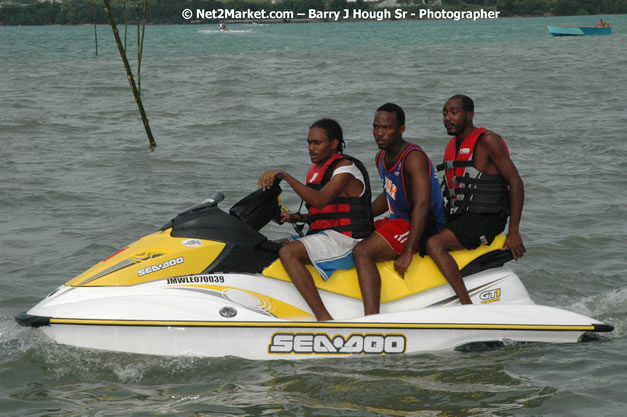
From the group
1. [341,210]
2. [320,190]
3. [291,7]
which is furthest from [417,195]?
[291,7]

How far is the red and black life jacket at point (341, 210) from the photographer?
497 cm

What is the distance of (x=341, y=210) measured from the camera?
16.5 ft

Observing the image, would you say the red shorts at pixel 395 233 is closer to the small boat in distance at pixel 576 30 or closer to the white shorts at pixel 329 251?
the white shorts at pixel 329 251

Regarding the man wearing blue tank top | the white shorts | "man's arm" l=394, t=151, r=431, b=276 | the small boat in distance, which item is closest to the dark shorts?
the man wearing blue tank top

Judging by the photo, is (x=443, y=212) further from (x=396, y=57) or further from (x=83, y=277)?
(x=396, y=57)

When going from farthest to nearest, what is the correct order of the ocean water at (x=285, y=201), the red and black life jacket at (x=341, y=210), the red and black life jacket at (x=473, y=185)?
the red and black life jacket at (x=473, y=185)
the red and black life jacket at (x=341, y=210)
the ocean water at (x=285, y=201)

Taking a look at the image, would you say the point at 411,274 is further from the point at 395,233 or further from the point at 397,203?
the point at 397,203

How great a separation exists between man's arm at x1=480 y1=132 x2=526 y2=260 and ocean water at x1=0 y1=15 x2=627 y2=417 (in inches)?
25.1

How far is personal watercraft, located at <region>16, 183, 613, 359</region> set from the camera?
472 centimetres

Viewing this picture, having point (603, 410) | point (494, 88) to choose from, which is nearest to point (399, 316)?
point (603, 410)

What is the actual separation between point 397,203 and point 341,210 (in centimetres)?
35

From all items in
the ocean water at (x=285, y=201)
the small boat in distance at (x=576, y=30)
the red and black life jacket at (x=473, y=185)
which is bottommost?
the ocean water at (x=285, y=201)

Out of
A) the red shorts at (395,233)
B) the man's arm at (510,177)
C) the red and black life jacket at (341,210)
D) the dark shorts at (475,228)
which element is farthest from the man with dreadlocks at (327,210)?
the man's arm at (510,177)

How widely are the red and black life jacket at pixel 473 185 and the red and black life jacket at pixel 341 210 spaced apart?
2.01 ft
